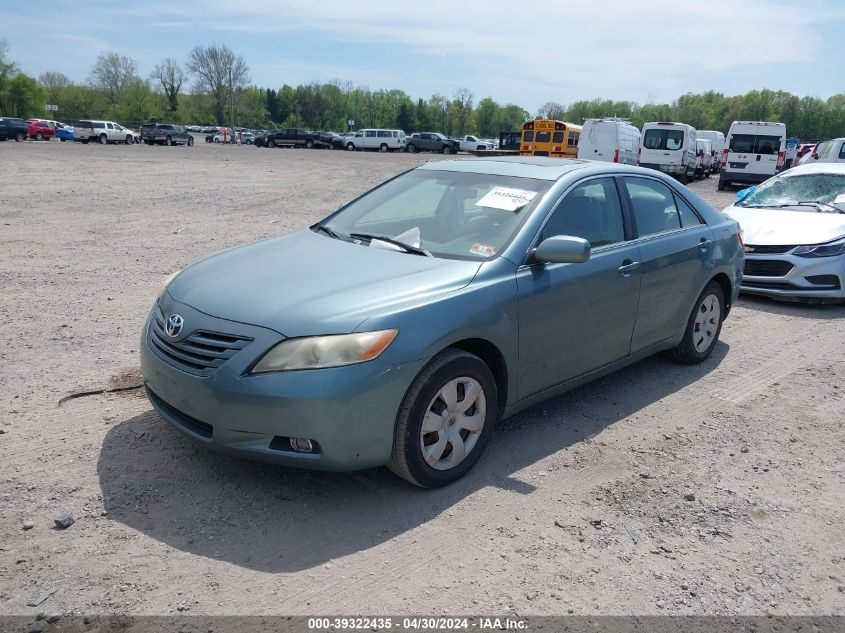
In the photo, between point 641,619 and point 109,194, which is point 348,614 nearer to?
point 641,619

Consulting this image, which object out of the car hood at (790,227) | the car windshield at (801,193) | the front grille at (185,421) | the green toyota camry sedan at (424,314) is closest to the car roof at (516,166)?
the green toyota camry sedan at (424,314)

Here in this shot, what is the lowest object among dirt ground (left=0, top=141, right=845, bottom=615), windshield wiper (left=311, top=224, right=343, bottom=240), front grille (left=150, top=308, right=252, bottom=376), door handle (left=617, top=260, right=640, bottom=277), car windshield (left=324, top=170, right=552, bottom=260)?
dirt ground (left=0, top=141, right=845, bottom=615)

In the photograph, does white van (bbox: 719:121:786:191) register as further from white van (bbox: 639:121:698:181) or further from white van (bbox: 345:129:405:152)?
white van (bbox: 345:129:405:152)

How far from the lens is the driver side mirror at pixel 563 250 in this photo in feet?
12.9

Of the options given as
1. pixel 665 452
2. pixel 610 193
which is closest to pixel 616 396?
pixel 665 452

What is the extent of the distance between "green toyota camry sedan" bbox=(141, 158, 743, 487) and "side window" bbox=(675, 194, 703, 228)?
0.09 m

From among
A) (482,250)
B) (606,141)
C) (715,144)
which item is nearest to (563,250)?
(482,250)

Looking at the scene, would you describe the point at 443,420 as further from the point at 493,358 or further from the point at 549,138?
the point at 549,138

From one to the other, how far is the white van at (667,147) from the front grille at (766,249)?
2134 cm

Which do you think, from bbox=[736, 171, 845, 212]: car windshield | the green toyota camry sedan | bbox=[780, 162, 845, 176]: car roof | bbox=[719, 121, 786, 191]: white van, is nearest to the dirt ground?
the green toyota camry sedan

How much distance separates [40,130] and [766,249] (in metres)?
59.8

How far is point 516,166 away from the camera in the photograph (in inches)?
191

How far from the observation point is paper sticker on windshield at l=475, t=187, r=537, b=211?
14.2ft

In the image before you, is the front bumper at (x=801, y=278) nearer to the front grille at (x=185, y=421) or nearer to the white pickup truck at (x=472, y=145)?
the front grille at (x=185, y=421)
